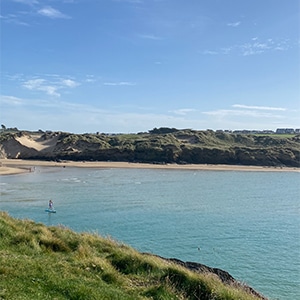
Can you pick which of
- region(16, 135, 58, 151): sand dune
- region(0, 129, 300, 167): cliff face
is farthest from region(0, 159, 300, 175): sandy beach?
region(16, 135, 58, 151): sand dune

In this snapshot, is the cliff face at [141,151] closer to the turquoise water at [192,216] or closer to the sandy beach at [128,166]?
the sandy beach at [128,166]

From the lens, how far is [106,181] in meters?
55.5

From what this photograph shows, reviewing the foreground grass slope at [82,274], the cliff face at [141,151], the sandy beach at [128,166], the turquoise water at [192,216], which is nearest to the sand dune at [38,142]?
the cliff face at [141,151]

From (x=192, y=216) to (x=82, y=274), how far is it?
23556 mm

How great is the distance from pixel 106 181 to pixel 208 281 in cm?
4659

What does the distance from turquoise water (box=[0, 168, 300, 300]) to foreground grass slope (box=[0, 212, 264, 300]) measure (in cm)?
571

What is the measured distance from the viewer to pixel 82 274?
9.01 m

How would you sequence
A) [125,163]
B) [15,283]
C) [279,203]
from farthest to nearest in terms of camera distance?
[125,163], [279,203], [15,283]

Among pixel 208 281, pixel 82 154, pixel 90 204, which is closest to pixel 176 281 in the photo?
pixel 208 281

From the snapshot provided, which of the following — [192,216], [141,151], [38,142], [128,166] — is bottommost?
[192,216]

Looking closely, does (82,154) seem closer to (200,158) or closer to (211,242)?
(200,158)

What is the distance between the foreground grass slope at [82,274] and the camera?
24.6 ft

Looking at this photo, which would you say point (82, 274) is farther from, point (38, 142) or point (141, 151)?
point (38, 142)

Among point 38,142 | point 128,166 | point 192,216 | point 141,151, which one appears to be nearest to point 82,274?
point 192,216
